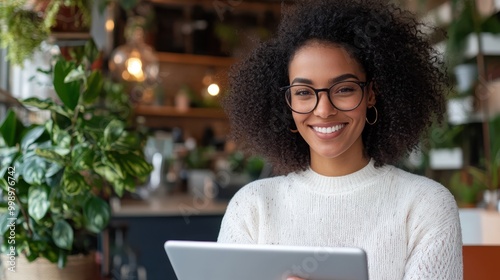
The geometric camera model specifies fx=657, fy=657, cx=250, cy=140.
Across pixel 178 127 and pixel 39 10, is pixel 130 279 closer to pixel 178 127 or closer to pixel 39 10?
pixel 39 10

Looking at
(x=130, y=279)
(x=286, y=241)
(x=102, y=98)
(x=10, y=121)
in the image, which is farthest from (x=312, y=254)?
(x=130, y=279)

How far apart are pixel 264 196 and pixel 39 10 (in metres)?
1.02

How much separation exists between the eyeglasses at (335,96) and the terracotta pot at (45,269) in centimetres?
81

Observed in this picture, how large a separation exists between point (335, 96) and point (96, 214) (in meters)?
0.80

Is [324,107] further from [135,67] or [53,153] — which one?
[135,67]

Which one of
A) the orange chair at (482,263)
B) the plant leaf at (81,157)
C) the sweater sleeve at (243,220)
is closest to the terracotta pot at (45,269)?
the plant leaf at (81,157)

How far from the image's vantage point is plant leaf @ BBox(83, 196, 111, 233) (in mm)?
1750

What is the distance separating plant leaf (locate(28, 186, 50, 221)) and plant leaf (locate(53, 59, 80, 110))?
228mm

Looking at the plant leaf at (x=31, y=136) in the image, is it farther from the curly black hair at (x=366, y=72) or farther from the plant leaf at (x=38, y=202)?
the curly black hair at (x=366, y=72)

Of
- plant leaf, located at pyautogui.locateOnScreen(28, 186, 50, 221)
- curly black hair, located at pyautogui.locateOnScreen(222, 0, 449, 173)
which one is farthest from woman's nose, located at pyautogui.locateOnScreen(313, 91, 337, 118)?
plant leaf, located at pyautogui.locateOnScreen(28, 186, 50, 221)

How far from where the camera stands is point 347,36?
1.33 meters

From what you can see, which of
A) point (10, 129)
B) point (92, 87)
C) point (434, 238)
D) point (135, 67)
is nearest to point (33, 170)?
point (10, 129)

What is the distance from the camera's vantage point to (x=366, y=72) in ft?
4.44

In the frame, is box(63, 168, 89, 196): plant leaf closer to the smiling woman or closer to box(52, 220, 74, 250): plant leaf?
box(52, 220, 74, 250): plant leaf
